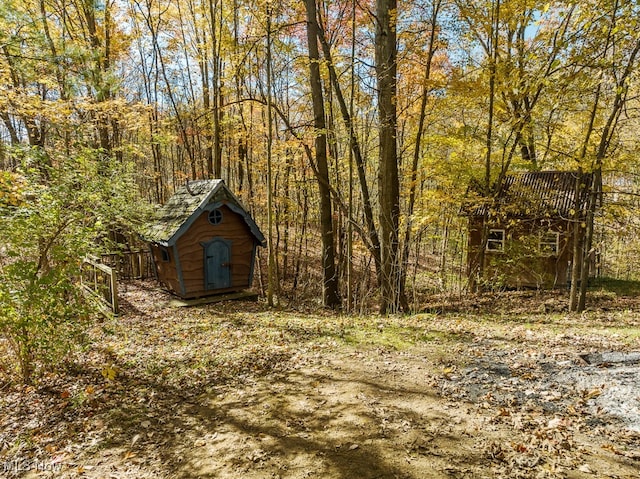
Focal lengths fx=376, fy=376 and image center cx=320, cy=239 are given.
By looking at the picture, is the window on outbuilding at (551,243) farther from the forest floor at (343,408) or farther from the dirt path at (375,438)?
the dirt path at (375,438)

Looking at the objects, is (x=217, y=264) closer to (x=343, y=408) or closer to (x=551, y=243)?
(x=343, y=408)

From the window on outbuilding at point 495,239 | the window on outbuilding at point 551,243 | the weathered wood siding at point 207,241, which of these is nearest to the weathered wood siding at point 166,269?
the weathered wood siding at point 207,241

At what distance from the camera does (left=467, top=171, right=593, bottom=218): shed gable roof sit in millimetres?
12672

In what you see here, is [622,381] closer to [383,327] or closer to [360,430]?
[360,430]

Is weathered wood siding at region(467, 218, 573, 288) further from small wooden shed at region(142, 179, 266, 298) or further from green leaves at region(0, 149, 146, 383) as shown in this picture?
green leaves at region(0, 149, 146, 383)

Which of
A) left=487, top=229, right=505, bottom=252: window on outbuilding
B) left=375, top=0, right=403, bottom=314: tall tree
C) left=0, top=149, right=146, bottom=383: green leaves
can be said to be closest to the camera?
left=0, top=149, right=146, bottom=383: green leaves

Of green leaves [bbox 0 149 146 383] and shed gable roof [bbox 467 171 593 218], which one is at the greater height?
shed gable roof [bbox 467 171 593 218]

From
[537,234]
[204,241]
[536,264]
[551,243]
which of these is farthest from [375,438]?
[551,243]

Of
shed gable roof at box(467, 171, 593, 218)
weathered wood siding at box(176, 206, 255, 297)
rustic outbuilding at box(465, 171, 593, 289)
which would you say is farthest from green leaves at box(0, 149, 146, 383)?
rustic outbuilding at box(465, 171, 593, 289)

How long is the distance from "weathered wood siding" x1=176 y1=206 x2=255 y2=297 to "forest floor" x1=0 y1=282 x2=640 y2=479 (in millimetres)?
4850

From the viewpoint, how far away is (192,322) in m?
9.34

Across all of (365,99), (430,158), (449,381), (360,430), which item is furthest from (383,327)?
(365,99)

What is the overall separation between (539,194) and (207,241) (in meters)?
13.4

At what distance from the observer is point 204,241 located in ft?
40.8
